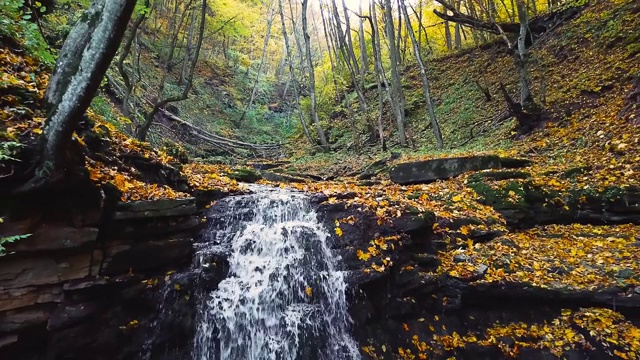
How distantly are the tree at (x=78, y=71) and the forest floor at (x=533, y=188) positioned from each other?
0.94ft

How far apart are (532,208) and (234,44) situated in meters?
31.5

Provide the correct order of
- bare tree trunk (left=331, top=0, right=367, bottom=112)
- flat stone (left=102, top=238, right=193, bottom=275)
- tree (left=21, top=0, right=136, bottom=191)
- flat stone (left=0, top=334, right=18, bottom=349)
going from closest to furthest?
tree (left=21, top=0, right=136, bottom=191)
flat stone (left=0, top=334, right=18, bottom=349)
flat stone (left=102, top=238, right=193, bottom=275)
bare tree trunk (left=331, top=0, right=367, bottom=112)

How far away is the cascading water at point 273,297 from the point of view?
5.55 metres

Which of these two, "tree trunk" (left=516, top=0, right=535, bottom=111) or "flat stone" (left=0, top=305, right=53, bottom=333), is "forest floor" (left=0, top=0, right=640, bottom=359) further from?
"flat stone" (left=0, top=305, right=53, bottom=333)

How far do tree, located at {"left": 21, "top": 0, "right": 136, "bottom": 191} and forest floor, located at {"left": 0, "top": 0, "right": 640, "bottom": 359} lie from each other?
11.2 inches

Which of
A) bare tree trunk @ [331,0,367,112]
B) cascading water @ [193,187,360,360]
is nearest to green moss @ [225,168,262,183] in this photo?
cascading water @ [193,187,360,360]

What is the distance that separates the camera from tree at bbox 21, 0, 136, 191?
11.5 feet

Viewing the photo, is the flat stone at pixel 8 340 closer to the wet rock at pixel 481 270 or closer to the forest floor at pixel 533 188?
the forest floor at pixel 533 188

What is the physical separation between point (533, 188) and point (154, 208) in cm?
709

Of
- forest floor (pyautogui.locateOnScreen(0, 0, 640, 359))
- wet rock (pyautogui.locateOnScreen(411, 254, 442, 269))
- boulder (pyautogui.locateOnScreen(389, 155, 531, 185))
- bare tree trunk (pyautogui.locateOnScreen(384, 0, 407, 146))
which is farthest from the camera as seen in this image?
bare tree trunk (pyautogui.locateOnScreen(384, 0, 407, 146))

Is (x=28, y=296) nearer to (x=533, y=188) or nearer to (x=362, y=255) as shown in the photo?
(x=362, y=255)

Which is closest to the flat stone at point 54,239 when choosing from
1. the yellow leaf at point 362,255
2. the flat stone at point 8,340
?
the flat stone at point 8,340

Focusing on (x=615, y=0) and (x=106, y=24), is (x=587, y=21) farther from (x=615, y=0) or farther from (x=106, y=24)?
(x=106, y=24)

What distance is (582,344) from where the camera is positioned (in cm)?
459
